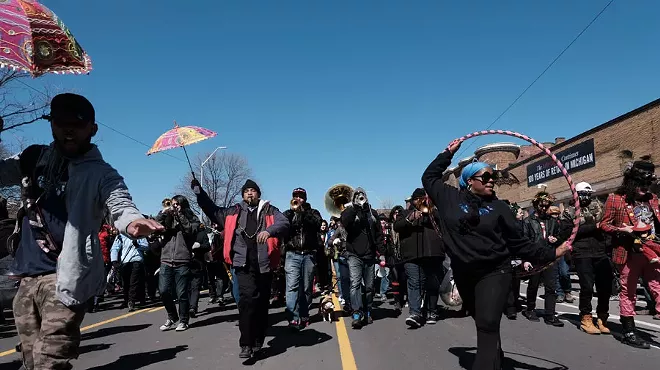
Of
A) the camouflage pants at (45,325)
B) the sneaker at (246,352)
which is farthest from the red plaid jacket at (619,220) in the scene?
the camouflage pants at (45,325)

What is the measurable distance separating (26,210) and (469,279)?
3.42 m

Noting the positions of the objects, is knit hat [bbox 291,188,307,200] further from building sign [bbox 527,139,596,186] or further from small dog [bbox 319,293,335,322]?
building sign [bbox 527,139,596,186]

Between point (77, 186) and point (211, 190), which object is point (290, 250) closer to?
point (77, 186)

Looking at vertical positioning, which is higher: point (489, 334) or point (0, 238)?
point (0, 238)

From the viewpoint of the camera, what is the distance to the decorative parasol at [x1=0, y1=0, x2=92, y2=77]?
3.22 meters

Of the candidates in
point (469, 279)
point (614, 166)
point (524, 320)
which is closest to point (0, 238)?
point (469, 279)

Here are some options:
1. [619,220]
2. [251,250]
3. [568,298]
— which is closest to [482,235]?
[251,250]

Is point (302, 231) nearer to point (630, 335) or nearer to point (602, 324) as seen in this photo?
point (602, 324)

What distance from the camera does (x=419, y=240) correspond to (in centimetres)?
813

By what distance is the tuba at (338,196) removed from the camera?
930 cm

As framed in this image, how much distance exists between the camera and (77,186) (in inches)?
109

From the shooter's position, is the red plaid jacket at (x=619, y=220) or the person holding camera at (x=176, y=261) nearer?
the red plaid jacket at (x=619, y=220)

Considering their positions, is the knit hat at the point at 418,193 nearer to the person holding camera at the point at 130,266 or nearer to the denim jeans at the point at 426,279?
the denim jeans at the point at 426,279

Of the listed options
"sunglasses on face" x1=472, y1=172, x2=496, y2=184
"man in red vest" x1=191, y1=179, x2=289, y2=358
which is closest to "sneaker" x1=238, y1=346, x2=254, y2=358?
"man in red vest" x1=191, y1=179, x2=289, y2=358
